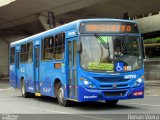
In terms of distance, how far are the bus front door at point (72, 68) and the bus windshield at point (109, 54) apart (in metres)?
0.54

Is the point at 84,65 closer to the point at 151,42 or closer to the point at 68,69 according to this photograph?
the point at 68,69

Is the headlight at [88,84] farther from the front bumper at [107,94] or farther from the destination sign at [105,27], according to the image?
the destination sign at [105,27]

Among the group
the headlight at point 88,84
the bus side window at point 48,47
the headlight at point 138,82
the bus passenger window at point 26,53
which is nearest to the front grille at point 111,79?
the headlight at point 88,84

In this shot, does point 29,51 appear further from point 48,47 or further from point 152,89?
point 152,89

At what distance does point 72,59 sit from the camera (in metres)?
15.7

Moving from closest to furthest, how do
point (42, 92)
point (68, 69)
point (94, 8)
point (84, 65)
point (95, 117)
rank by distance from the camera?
1. point (95, 117)
2. point (84, 65)
3. point (68, 69)
4. point (42, 92)
5. point (94, 8)

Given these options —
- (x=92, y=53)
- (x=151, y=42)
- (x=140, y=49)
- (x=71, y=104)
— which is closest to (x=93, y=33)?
(x=92, y=53)

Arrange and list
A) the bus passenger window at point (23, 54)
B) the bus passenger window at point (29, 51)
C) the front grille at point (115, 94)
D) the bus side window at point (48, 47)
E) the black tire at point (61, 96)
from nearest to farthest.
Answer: the front grille at point (115, 94) < the black tire at point (61, 96) < the bus side window at point (48, 47) < the bus passenger window at point (29, 51) < the bus passenger window at point (23, 54)

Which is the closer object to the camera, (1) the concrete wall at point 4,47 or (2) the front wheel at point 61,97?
(2) the front wheel at point 61,97

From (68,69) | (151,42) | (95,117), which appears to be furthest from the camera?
(151,42)

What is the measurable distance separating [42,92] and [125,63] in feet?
17.1

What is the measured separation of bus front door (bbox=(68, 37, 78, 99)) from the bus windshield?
1.76ft

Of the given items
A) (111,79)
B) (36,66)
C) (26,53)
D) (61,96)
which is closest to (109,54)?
(111,79)

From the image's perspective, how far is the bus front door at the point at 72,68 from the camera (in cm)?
1544
